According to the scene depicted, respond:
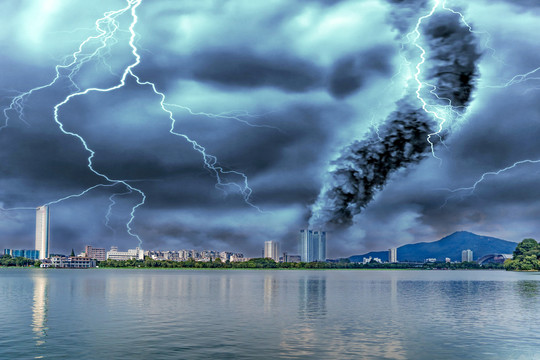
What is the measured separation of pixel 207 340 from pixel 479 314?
29.1 m

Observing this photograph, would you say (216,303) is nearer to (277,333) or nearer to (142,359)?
(277,333)

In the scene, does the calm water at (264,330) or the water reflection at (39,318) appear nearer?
the calm water at (264,330)

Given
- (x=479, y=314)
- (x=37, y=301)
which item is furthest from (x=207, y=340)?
(x=37, y=301)

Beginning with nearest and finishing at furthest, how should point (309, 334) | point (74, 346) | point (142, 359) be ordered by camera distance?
point (142, 359) < point (74, 346) < point (309, 334)

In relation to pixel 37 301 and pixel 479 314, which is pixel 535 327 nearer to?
pixel 479 314

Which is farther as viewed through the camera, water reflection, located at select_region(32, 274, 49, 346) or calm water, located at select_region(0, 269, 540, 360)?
water reflection, located at select_region(32, 274, 49, 346)

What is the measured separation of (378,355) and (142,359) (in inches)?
504

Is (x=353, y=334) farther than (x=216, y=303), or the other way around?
(x=216, y=303)

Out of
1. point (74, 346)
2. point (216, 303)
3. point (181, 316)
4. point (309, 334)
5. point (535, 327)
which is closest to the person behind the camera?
point (74, 346)

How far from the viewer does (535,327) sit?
43219 mm

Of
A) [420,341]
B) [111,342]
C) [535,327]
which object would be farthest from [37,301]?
[535,327]

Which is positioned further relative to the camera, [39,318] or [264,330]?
[39,318]

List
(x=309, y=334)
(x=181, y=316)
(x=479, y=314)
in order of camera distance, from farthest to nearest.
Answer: (x=479, y=314) < (x=181, y=316) < (x=309, y=334)

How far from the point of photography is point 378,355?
31.0 meters
